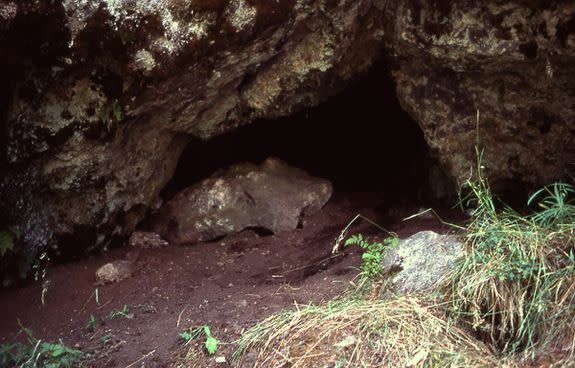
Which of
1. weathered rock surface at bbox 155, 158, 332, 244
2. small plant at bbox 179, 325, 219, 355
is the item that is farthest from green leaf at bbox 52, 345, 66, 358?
weathered rock surface at bbox 155, 158, 332, 244

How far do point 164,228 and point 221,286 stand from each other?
1044 mm

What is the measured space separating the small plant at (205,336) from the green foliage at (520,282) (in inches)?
47.0

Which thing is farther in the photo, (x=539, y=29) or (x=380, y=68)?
(x=380, y=68)

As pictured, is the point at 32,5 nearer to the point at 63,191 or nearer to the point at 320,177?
the point at 63,191

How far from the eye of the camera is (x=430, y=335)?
2920mm

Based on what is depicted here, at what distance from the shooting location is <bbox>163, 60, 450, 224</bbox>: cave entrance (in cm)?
505

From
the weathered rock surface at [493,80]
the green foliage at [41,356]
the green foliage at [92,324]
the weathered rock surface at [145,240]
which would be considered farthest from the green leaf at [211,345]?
the weathered rock surface at [493,80]

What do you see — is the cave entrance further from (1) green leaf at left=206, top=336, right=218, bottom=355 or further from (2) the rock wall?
(1) green leaf at left=206, top=336, right=218, bottom=355

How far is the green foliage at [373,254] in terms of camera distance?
3572 millimetres

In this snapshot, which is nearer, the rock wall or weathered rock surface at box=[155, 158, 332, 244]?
the rock wall

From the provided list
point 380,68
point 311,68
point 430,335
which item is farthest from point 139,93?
point 430,335

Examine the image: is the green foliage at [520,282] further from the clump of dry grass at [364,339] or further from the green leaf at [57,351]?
the green leaf at [57,351]

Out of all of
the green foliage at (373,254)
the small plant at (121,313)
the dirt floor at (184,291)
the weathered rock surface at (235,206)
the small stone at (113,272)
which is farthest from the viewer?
the weathered rock surface at (235,206)

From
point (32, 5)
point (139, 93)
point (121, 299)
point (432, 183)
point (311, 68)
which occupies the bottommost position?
point (432, 183)
